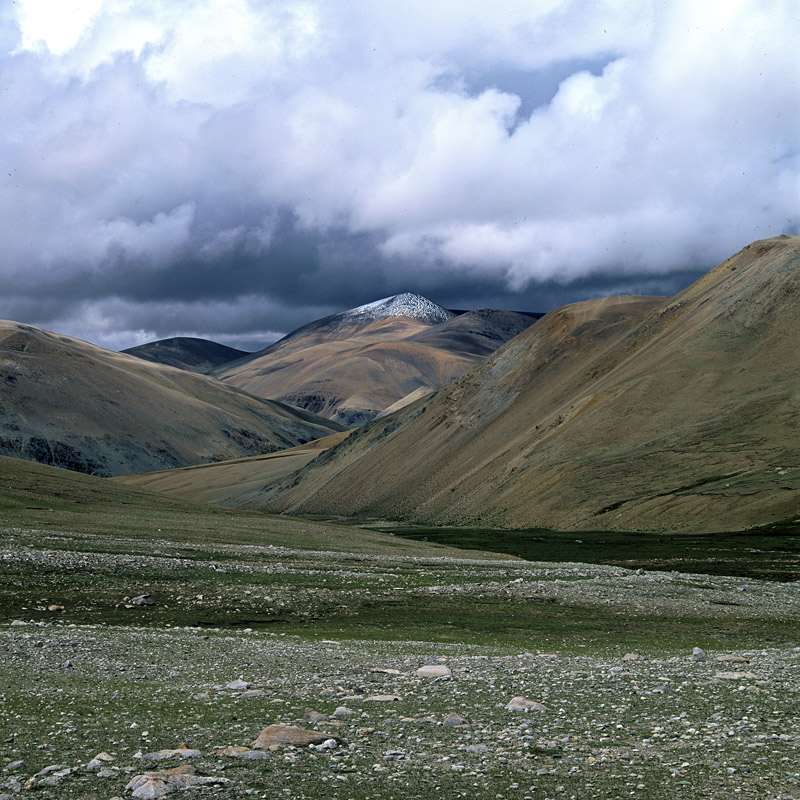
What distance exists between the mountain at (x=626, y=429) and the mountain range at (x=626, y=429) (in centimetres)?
30

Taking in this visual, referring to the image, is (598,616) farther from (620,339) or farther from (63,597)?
(620,339)

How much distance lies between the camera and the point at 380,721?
1628 cm

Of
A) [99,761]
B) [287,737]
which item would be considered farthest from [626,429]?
[99,761]

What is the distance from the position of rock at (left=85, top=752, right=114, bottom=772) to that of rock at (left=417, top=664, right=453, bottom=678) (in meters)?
9.93

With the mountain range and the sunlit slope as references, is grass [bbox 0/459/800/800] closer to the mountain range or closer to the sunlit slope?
the sunlit slope

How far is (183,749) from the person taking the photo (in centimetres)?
1387

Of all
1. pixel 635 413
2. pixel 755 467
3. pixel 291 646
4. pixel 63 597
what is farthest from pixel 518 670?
pixel 635 413

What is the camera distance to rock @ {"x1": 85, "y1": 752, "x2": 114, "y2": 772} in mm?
12788

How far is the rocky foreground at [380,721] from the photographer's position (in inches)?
492

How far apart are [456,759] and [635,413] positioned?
124160mm

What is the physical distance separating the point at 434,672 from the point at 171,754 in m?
9.61

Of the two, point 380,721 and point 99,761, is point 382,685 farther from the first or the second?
point 99,761

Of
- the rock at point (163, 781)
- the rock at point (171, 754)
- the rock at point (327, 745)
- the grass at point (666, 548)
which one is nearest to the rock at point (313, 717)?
the rock at point (327, 745)

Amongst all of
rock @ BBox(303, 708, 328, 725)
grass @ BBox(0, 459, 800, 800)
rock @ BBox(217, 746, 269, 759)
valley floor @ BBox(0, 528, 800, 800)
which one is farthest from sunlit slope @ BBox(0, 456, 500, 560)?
rock @ BBox(217, 746, 269, 759)
